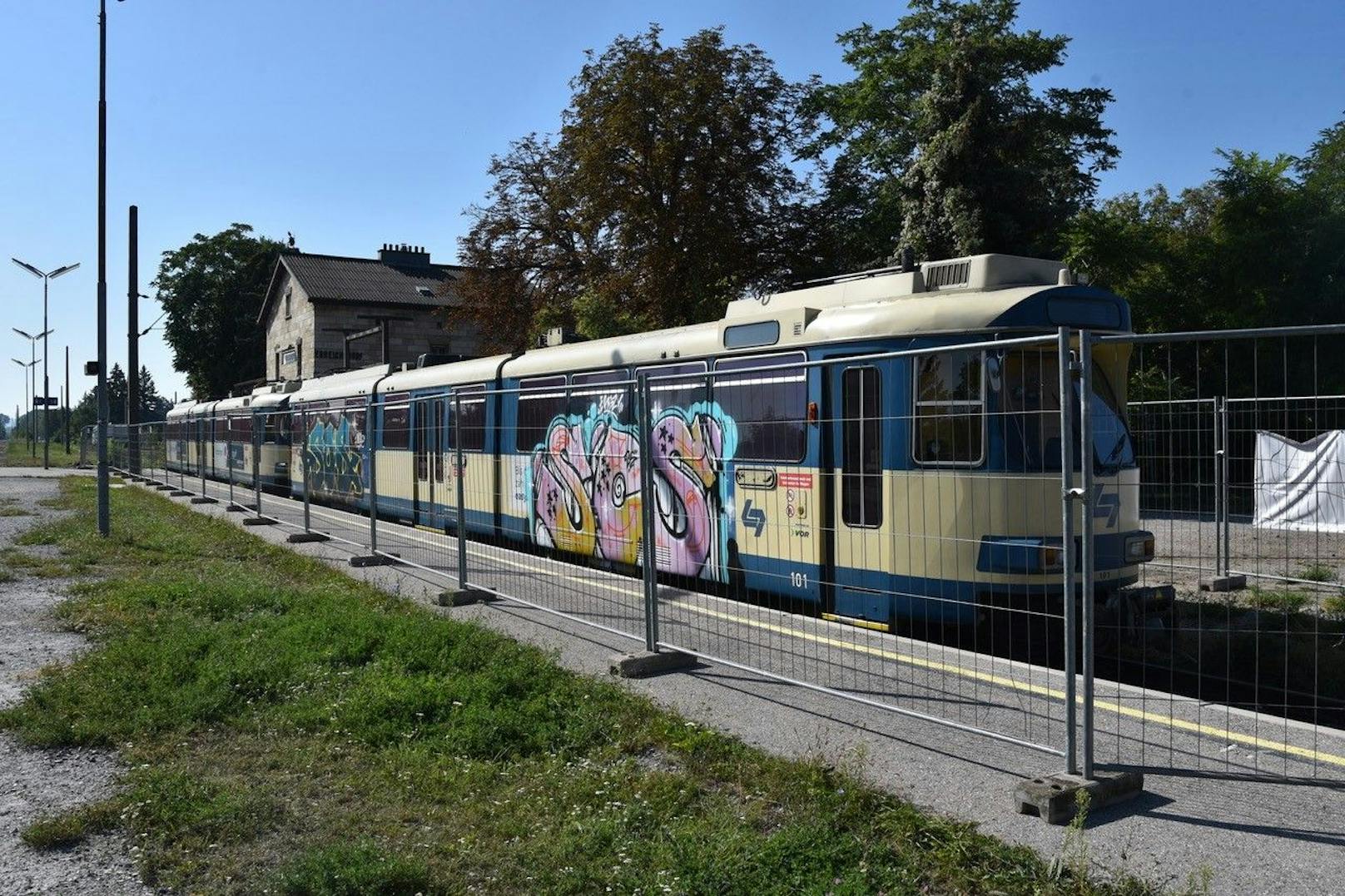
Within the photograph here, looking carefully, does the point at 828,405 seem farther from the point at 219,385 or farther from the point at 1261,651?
the point at 219,385

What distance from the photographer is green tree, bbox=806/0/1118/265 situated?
29188 mm

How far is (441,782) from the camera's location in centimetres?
536

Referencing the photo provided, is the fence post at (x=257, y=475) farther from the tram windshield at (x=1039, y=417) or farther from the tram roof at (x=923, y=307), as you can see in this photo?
the tram windshield at (x=1039, y=417)

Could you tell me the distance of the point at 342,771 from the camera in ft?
18.3

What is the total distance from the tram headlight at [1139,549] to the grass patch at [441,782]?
10.2 ft

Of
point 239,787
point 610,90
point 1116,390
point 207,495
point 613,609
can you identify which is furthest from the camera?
point 610,90

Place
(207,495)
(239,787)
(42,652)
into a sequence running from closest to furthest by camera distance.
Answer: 1. (239,787)
2. (42,652)
3. (207,495)

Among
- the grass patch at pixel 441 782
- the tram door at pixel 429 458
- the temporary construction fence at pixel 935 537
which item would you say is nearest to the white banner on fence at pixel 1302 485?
the temporary construction fence at pixel 935 537

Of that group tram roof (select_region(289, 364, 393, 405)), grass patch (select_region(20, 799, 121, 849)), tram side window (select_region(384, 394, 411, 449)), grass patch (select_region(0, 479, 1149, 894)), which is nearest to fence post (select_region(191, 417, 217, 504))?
tram roof (select_region(289, 364, 393, 405))

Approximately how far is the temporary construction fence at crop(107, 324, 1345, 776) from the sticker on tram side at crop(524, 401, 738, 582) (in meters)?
0.02

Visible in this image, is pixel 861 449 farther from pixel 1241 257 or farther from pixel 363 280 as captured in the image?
pixel 363 280

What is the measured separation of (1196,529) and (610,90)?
2812 centimetres

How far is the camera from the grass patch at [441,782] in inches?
167

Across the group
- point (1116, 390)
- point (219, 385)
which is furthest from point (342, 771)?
point (219, 385)
